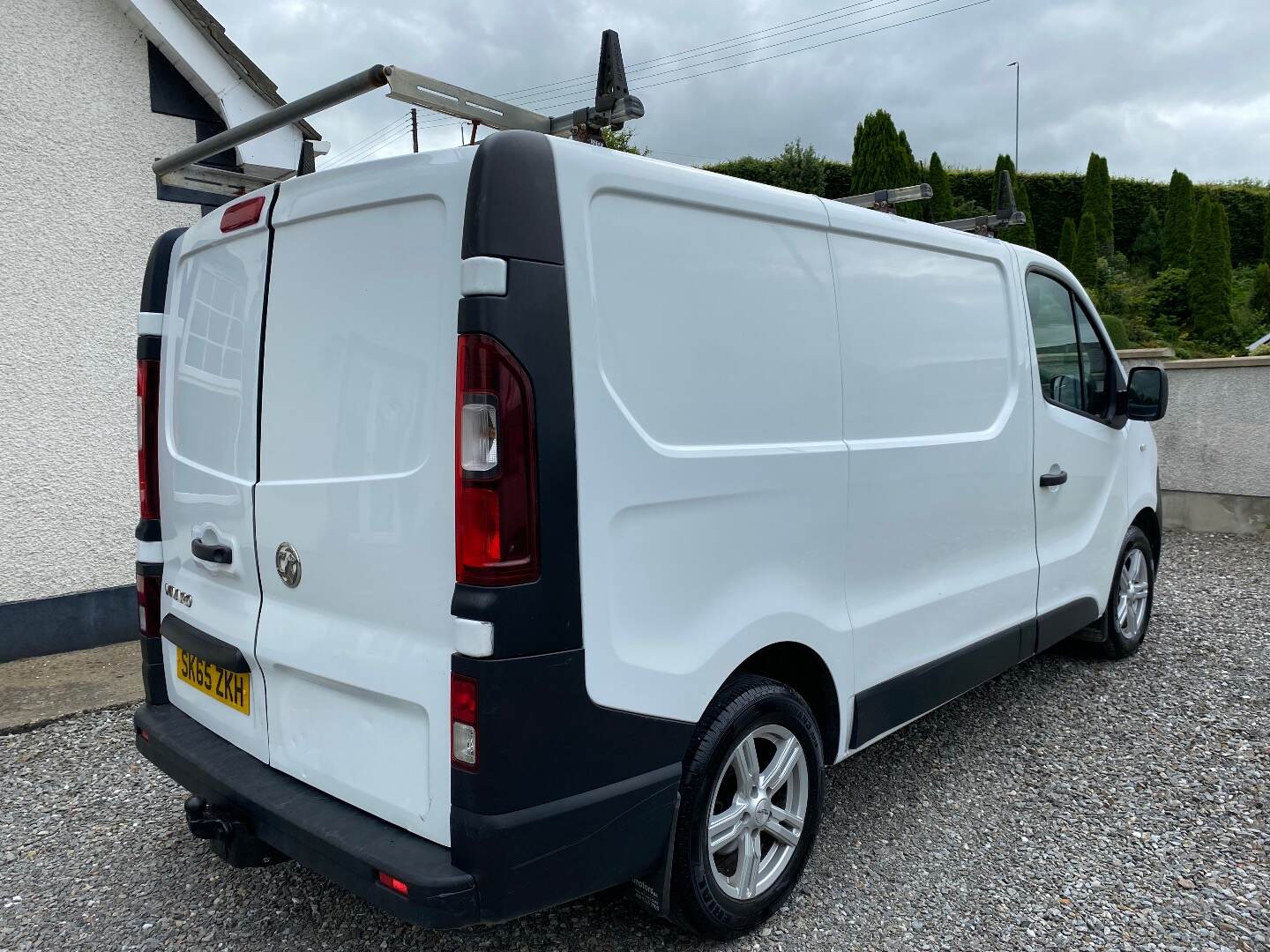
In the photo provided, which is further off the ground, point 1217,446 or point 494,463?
point 494,463

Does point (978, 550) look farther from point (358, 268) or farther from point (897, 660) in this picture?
point (358, 268)

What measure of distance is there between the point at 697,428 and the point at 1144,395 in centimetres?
312

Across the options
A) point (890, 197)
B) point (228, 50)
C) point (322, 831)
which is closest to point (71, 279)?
point (228, 50)

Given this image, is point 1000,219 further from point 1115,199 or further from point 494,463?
point 1115,199

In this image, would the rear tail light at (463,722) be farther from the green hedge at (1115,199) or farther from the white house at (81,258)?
the green hedge at (1115,199)

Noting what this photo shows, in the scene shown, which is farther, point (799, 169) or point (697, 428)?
point (799, 169)

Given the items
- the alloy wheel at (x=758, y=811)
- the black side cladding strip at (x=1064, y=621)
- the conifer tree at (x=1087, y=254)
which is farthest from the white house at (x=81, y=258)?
the conifer tree at (x=1087, y=254)

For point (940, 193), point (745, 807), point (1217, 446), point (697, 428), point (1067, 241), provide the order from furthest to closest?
point (1067, 241), point (940, 193), point (1217, 446), point (745, 807), point (697, 428)

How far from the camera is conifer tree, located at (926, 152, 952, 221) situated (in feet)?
65.0

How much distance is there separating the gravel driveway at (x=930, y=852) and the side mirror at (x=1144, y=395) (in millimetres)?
1354

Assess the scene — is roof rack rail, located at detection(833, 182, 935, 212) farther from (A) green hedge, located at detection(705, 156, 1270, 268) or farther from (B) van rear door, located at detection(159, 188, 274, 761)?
(A) green hedge, located at detection(705, 156, 1270, 268)

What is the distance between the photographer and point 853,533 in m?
2.75

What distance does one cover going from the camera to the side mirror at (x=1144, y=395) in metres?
4.33

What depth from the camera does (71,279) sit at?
5.02 metres
